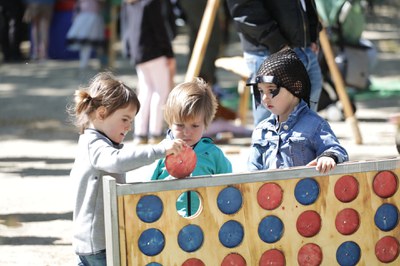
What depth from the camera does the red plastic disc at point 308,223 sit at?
4.44m

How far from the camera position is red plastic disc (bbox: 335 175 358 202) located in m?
4.47

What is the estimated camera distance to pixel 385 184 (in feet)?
15.0

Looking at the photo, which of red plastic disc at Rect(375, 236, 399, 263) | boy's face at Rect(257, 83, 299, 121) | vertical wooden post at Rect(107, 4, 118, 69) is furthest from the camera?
vertical wooden post at Rect(107, 4, 118, 69)

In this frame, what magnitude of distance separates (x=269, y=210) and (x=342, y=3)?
6.79 metres

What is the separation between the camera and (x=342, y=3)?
10867 mm

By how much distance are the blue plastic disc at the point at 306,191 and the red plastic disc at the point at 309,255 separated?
0.19m

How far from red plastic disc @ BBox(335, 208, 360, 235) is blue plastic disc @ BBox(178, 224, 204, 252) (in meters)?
0.63

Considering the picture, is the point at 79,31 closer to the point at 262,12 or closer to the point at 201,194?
the point at 262,12

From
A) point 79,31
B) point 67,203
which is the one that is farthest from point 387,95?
point 67,203

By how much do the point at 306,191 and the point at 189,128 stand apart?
0.69 m

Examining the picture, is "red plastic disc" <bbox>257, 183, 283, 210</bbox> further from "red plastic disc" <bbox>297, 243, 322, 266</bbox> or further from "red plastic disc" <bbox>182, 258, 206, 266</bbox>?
"red plastic disc" <bbox>182, 258, 206, 266</bbox>

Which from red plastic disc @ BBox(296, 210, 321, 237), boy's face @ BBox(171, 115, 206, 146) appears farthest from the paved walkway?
boy's face @ BBox(171, 115, 206, 146)

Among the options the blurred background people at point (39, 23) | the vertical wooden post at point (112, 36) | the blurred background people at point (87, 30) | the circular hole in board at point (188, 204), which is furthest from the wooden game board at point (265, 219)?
the blurred background people at point (39, 23)

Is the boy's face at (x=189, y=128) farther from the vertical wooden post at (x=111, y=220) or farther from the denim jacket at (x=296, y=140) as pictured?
the vertical wooden post at (x=111, y=220)
